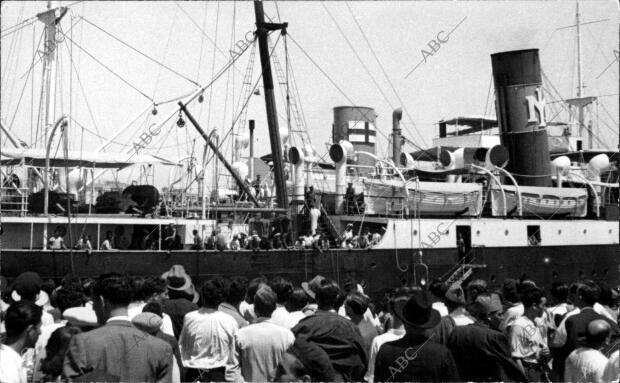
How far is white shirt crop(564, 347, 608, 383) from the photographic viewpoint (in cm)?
539

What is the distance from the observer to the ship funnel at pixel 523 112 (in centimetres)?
3152

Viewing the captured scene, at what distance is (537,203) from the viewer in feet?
96.8

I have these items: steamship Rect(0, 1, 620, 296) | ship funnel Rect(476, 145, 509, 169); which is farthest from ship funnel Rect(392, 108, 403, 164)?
ship funnel Rect(476, 145, 509, 169)

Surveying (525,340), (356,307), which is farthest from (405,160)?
(356,307)

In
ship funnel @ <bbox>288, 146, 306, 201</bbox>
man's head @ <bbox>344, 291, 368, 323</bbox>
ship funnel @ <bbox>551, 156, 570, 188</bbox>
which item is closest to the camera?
man's head @ <bbox>344, 291, 368, 323</bbox>

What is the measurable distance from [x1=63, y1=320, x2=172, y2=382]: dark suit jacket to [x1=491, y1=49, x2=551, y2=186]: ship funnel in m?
28.3

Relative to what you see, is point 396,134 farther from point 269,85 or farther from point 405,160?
point 269,85

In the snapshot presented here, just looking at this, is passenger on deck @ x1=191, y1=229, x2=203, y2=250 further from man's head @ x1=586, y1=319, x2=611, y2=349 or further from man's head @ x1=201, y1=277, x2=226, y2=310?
man's head @ x1=586, y1=319, x2=611, y2=349

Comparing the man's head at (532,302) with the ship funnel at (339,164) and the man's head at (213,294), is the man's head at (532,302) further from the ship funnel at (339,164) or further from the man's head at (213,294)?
the ship funnel at (339,164)

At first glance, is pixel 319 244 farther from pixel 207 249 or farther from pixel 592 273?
pixel 592 273

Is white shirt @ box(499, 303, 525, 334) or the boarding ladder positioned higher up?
white shirt @ box(499, 303, 525, 334)

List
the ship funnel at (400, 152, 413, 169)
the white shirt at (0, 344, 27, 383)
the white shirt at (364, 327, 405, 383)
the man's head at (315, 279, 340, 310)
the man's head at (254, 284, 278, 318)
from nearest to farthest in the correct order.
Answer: the white shirt at (0, 344, 27, 383)
the white shirt at (364, 327, 405, 383)
the man's head at (254, 284, 278, 318)
the man's head at (315, 279, 340, 310)
the ship funnel at (400, 152, 413, 169)

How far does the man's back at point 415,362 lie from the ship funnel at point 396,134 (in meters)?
27.1

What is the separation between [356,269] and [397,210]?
11.8 feet
